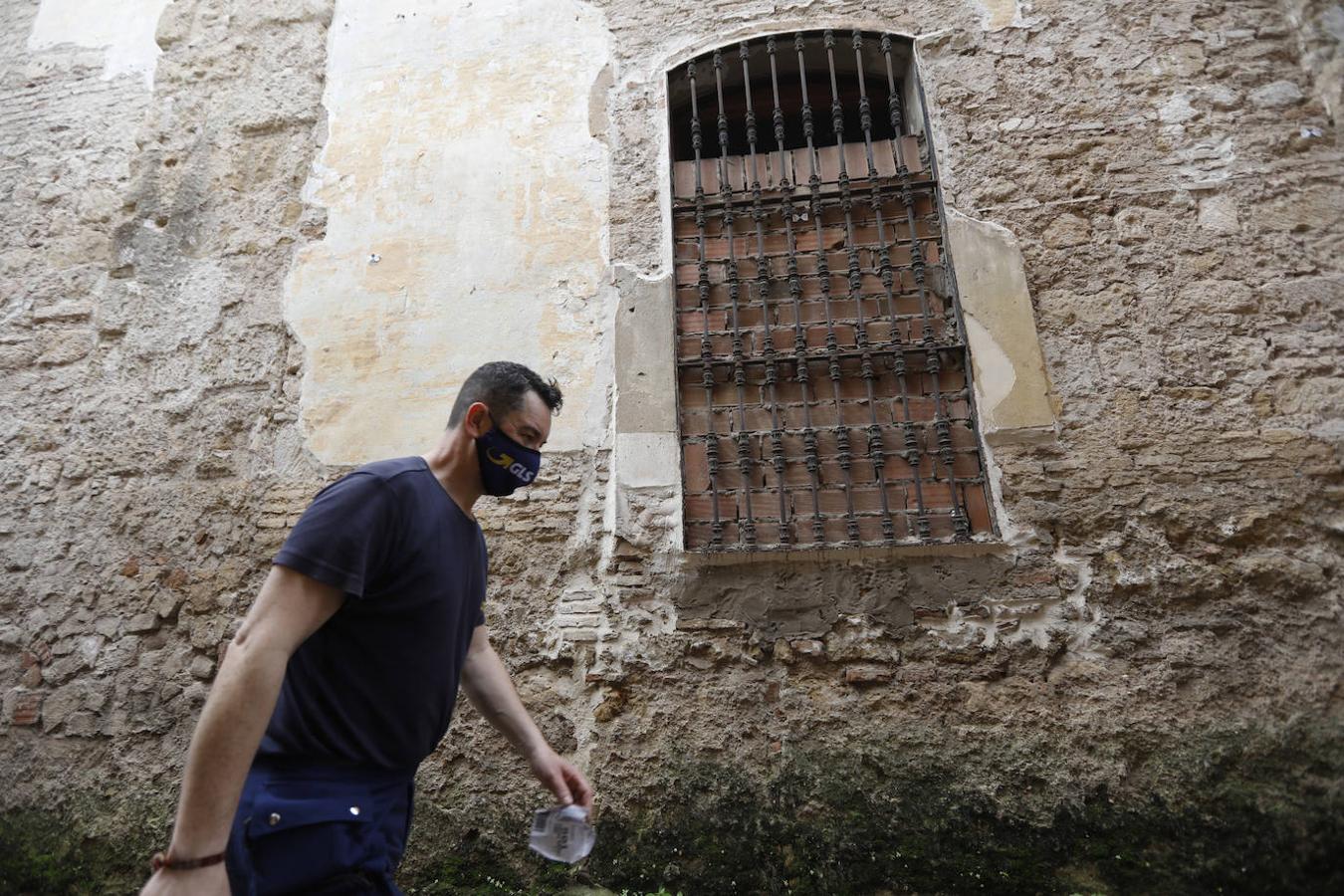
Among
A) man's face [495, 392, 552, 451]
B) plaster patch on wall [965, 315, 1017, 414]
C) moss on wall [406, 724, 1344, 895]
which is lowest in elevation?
moss on wall [406, 724, 1344, 895]

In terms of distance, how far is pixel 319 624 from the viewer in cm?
145

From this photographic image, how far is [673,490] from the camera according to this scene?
10.0 feet

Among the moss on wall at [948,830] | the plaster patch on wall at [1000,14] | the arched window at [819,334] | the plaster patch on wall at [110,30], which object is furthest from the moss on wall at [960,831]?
the plaster patch on wall at [110,30]

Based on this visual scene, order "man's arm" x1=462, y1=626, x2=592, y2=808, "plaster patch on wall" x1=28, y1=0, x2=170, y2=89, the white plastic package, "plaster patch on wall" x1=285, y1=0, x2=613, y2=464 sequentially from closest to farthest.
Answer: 1. the white plastic package
2. "man's arm" x1=462, y1=626, x2=592, y2=808
3. "plaster patch on wall" x1=285, y1=0, x2=613, y2=464
4. "plaster patch on wall" x1=28, y1=0, x2=170, y2=89

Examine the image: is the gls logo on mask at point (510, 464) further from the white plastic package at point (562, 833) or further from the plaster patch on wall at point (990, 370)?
the plaster patch on wall at point (990, 370)

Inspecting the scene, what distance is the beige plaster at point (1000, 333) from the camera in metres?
2.98

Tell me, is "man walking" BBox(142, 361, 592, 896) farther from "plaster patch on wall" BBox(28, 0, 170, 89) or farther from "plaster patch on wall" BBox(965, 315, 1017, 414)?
"plaster patch on wall" BBox(28, 0, 170, 89)

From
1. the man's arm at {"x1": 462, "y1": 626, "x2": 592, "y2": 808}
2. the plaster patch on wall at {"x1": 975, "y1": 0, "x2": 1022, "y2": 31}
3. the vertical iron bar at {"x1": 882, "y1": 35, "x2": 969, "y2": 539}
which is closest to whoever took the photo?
the man's arm at {"x1": 462, "y1": 626, "x2": 592, "y2": 808}

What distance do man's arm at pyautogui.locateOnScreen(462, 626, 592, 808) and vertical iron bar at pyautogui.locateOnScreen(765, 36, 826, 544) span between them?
132 centimetres

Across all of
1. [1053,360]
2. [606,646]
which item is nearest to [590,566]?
[606,646]

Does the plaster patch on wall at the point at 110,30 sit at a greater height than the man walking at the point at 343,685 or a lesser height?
greater

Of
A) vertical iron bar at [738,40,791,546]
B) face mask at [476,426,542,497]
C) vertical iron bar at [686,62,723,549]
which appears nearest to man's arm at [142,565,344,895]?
face mask at [476,426,542,497]

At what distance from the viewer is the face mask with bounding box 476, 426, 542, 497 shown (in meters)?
1.87

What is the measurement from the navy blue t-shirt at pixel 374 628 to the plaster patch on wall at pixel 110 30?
3834mm
